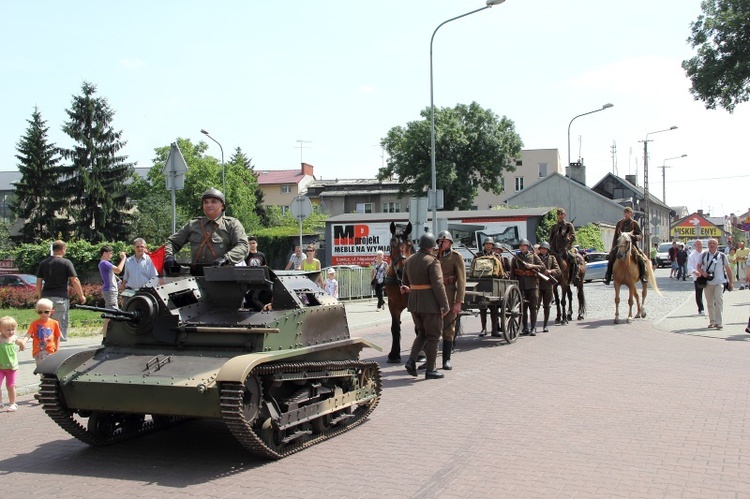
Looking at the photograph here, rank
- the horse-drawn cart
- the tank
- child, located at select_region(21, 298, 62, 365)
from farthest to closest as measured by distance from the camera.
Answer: the horse-drawn cart, child, located at select_region(21, 298, 62, 365), the tank

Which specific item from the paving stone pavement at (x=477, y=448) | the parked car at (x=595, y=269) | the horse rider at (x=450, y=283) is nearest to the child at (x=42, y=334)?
the paving stone pavement at (x=477, y=448)

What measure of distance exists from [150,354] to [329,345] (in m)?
1.83

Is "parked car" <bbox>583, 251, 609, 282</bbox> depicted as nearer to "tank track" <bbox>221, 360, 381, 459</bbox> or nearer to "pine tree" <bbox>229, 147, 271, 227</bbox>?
"tank track" <bbox>221, 360, 381, 459</bbox>

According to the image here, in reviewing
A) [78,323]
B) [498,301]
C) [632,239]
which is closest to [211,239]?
[498,301]

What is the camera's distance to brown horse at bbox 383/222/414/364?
13055 mm

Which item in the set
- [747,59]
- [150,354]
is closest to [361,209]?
[747,59]

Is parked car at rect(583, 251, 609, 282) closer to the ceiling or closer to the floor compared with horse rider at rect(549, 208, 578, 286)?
closer to the floor

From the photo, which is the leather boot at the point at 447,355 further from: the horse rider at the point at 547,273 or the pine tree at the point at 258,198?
the pine tree at the point at 258,198

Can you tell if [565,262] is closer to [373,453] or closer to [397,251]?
[397,251]

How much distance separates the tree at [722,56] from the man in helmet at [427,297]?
3227 centimetres

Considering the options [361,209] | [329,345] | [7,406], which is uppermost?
[361,209]

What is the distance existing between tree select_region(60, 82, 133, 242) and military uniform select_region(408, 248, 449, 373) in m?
47.6

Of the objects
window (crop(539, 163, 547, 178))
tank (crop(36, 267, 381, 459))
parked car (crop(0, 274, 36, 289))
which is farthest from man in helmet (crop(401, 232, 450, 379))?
window (crop(539, 163, 547, 178))

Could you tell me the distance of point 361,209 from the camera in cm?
8888
